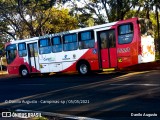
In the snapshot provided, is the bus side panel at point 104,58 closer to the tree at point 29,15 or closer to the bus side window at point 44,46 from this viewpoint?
the bus side window at point 44,46

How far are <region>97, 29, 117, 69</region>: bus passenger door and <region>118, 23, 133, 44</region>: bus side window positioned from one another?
0.43 m

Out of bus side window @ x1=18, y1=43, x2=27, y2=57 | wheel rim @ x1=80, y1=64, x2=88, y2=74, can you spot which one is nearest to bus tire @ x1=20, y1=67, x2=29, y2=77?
bus side window @ x1=18, y1=43, x2=27, y2=57

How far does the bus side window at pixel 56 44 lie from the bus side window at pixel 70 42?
0.51 m

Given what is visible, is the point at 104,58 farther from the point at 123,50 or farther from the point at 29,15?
the point at 29,15

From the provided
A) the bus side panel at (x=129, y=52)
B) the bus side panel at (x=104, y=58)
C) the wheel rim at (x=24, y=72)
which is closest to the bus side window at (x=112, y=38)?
the bus side panel at (x=129, y=52)

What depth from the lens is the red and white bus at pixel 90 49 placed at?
58.6 feet

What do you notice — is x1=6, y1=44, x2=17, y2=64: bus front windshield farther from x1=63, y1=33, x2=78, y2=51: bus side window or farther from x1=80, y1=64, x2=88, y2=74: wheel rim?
x1=80, y1=64, x2=88, y2=74: wheel rim

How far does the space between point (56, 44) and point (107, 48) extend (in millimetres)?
4641

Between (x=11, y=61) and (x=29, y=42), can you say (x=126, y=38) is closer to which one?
(x=29, y=42)

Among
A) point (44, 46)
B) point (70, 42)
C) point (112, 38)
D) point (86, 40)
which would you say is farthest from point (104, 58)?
point (44, 46)

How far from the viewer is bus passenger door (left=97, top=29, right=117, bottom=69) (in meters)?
18.7

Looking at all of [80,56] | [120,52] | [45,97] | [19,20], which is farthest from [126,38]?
[19,20]

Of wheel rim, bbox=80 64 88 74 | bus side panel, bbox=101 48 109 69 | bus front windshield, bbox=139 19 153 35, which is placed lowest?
wheel rim, bbox=80 64 88 74

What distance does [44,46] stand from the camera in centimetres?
2328
